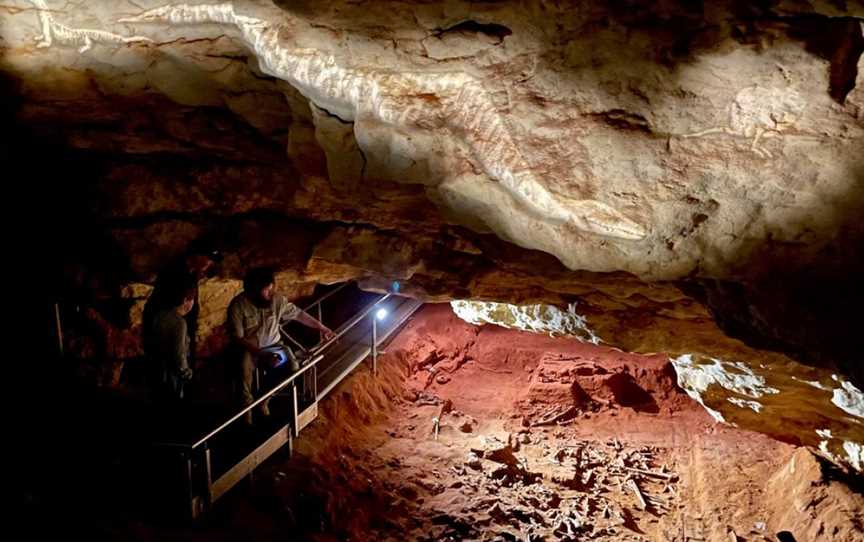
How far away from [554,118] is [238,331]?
3669 mm

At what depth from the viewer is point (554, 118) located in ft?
9.79

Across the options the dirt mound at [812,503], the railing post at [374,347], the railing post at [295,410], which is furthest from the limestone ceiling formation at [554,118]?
the railing post at [374,347]

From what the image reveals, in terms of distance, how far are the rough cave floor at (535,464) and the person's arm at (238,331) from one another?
140 centimetres

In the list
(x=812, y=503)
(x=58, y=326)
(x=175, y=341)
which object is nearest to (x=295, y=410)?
(x=175, y=341)

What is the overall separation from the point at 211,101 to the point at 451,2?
2.01m

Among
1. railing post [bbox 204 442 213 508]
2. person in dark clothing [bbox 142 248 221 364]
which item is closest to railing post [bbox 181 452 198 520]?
railing post [bbox 204 442 213 508]

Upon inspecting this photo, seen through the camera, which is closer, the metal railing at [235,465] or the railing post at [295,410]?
the metal railing at [235,465]

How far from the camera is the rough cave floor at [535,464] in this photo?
593 centimetres

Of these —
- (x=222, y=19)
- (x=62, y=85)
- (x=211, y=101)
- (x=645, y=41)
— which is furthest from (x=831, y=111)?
(x=62, y=85)

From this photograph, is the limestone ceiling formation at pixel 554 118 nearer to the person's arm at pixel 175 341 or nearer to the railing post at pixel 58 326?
the person's arm at pixel 175 341

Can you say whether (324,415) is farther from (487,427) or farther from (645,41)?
(645,41)

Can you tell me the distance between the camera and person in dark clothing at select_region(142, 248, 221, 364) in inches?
193

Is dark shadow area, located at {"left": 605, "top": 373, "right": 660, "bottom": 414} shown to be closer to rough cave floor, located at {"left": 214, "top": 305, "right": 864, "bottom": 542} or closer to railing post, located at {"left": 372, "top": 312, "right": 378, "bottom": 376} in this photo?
rough cave floor, located at {"left": 214, "top": 305, "right": 864, "bottom": 542}

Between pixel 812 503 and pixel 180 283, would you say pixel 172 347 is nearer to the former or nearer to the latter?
pixel 180 283
